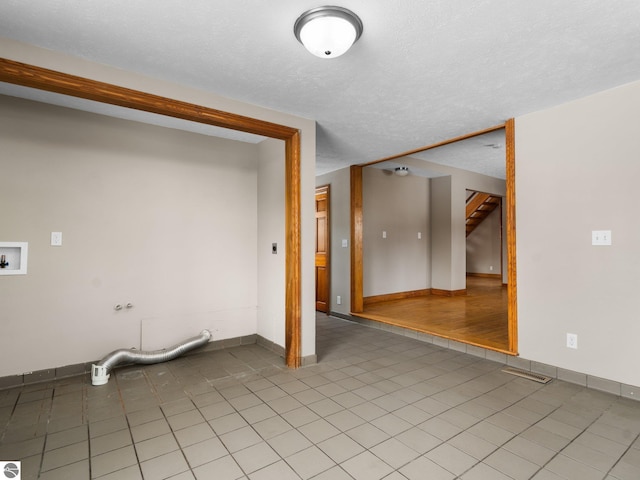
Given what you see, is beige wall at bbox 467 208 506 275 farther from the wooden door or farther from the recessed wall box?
the recessed wall box

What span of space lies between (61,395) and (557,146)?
15.4 feet

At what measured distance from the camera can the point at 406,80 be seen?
2.61 meters

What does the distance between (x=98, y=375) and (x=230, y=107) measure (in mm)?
2559

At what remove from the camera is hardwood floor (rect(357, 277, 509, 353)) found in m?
3.90

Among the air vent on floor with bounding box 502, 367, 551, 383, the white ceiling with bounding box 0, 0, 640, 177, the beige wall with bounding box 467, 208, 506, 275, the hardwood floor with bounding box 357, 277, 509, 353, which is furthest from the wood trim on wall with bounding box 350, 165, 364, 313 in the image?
the beige wall with bounding box 467, 208, 506, 275

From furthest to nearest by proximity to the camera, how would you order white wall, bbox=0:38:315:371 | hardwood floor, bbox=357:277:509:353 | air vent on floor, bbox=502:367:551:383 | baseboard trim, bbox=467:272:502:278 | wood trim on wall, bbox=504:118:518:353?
1. baseboard trim, bbox=467:272:502:278
2. hardwood floor, bbox=357:277:509:353
3. wood trim on wall, bbox=504:118:518:353
4. air vent on floor, bbox=502:367:551:383
5. white wall, bbox=0:38:315:371

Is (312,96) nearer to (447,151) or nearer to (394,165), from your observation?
(447,151)

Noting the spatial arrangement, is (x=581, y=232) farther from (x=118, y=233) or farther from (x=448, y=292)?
(x=118, y=233)

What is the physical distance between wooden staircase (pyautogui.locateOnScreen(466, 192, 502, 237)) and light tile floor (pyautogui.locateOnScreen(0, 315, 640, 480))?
6.58 m

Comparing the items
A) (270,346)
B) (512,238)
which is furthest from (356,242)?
(512,238)

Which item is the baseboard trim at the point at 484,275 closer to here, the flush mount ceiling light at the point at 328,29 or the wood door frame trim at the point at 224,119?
the wood door frame trim at the point at 224,119

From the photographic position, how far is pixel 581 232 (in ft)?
9.50

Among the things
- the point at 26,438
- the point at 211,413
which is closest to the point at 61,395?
the point at 26,438

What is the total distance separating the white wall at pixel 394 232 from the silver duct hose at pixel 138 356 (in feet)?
10.5
